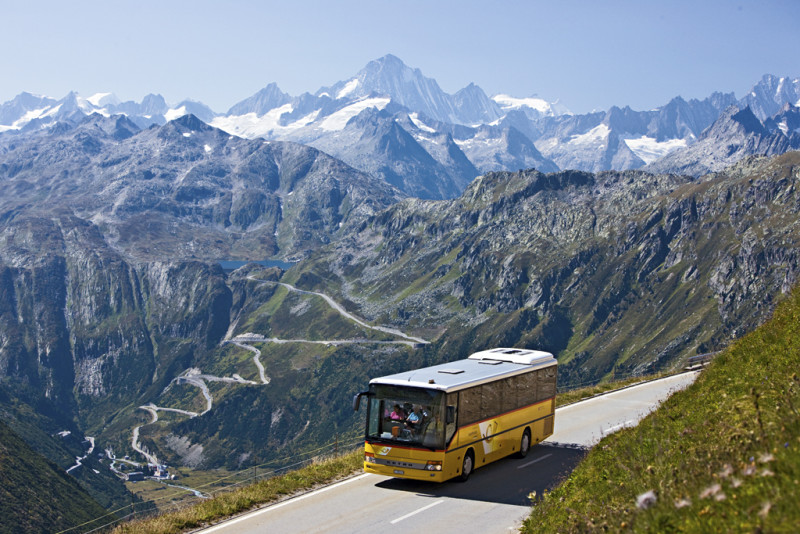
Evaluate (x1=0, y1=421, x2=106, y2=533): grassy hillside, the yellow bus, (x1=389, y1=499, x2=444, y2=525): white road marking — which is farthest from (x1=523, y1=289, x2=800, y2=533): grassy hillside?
(x1=0, y1=421, x2=106, y2=533): grassy hillside

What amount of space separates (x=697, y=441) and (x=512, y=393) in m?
13.8

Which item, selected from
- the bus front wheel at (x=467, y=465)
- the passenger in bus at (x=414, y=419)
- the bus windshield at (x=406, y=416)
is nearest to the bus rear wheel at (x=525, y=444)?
the bus front wheel at (x=467, y=465)

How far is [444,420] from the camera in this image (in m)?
26.7

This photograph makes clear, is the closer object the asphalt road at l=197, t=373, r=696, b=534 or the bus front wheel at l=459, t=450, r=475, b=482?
the asphalt road at l=197, t=373, r=696, b=534

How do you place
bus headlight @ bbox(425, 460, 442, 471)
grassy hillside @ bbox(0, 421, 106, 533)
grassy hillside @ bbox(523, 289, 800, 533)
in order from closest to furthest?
1. grassy hillside @ bbox(523, 289, 800, 533)
2. bus headlight @ bbox(425, 460, 442, 471)
3. grassy hillside @ bbox(0, 421, 106, 533)

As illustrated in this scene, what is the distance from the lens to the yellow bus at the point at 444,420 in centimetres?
2683

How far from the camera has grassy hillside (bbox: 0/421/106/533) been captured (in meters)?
155

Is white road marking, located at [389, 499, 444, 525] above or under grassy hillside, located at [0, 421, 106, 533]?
above

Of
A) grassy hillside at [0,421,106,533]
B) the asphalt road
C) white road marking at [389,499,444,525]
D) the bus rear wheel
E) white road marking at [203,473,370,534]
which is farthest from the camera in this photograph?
grassy hillside at [0,421,106,533]

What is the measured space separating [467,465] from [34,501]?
173538 millimetres

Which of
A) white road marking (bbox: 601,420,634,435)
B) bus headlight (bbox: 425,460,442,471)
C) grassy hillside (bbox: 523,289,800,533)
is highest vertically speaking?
grassy hillside (bbox: 523,289,800,533)

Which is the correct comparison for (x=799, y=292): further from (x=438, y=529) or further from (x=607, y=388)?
(x=607, y=388)

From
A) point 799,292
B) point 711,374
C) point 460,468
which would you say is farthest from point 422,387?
point 799,292

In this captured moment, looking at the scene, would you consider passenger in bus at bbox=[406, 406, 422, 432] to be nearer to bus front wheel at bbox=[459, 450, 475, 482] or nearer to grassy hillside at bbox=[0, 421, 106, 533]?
bus front wheel at bbox=[459, 450, 475, 482]
